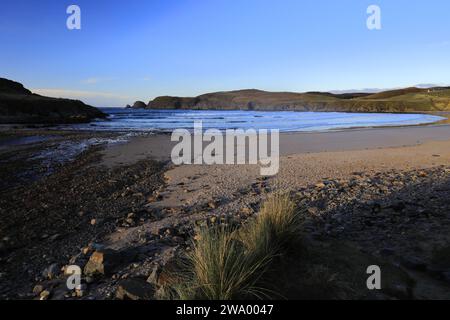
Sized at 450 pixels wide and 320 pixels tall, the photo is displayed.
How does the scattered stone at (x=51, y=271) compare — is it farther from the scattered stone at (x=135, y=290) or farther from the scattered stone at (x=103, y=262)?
the scattered stone at (x=135, y=290)

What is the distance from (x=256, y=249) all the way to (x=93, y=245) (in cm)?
278

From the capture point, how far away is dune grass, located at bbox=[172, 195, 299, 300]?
3549 millimetres

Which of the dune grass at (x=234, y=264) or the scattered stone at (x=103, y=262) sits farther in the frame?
the scattered stone at (x=103, y=262)

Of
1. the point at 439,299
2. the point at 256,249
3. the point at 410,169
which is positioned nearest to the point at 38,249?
the point at 256,249

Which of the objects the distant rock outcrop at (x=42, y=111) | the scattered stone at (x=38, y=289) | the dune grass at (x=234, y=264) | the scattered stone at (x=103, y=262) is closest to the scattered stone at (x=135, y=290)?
the dune grass at (x=234, y=264)

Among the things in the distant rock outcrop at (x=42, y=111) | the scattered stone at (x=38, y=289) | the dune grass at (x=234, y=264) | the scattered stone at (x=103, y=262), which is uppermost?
the distant rock outcrop at (x=42, y=111)

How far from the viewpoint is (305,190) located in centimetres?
898

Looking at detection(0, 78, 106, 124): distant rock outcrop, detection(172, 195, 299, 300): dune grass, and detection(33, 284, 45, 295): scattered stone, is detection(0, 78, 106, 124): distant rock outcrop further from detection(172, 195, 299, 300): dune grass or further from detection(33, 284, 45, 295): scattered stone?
detection(172, 195, 299, 300): dune grass

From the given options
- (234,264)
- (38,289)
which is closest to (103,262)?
(38,289)

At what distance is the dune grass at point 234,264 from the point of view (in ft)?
11.6

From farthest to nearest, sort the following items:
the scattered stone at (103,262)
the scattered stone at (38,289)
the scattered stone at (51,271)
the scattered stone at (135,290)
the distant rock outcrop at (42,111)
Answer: the distant rock outcrop at (42,111)
the scattered stone at (51,271)
the scattered stone at (103,262)
the scattered stone at (38,289)
the scattered stone at (135,290)

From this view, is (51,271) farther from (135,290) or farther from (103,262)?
(135,290)
